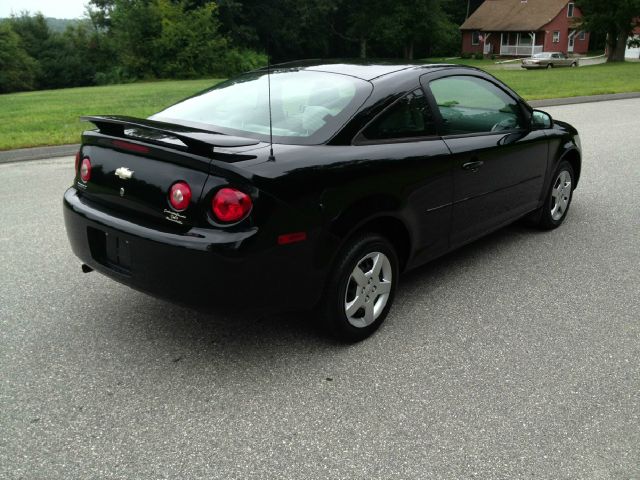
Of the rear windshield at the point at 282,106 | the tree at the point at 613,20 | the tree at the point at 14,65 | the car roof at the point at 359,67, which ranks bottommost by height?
the tree at the point at 14,65

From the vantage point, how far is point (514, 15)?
2596 inches

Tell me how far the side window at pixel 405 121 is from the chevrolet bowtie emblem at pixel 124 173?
1.27m

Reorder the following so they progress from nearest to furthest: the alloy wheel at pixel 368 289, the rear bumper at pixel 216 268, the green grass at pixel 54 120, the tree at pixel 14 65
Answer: the rear bumper at pixel 216 268 < the alloy wheel at pixel 368 289 < the green grass at pixel 54 120 < the tree at pixel 14 65

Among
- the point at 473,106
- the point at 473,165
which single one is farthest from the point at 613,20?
the point at 473,165

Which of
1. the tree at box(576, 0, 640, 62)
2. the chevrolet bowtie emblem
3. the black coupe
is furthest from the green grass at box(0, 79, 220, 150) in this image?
the tree at box(576, 0, 640, 62)

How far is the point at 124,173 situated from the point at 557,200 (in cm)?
395

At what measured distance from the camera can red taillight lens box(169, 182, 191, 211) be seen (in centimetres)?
286

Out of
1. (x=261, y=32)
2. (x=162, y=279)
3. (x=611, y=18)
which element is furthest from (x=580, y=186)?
(x=261, y=32)

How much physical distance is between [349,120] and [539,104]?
1400 cm

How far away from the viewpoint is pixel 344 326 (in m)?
3.30

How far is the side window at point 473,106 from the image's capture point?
3.99 metres

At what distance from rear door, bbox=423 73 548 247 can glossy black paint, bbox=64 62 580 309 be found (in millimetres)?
52

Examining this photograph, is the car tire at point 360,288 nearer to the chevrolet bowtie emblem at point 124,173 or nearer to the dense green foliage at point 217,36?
the chevrolet bowtie emblem at point 124,173

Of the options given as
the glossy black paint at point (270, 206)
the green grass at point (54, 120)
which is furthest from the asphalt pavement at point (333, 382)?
the green grass at point (54, 120)
